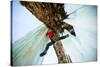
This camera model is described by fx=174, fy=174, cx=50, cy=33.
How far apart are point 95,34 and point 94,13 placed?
0.28m

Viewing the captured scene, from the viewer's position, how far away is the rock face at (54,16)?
2.13m

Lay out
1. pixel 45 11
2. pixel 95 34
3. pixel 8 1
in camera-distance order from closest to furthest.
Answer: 1. pixel 8 1
2. pixel 45 11
3. pixel 95 34

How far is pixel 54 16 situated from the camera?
7.20ft

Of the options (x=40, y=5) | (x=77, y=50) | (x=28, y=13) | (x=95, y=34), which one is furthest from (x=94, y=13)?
(x=28, y=13)

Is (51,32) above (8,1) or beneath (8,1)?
beneath

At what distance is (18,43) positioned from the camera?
6.73ft

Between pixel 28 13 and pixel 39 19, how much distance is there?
0.50 feet

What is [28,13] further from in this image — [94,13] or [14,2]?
[94,13]

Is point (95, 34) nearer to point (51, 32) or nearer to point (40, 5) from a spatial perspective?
point (51, 32)

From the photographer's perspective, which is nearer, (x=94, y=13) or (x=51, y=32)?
(x=51, y=32)

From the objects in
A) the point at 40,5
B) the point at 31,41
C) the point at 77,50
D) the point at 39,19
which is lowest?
the point at 77,50

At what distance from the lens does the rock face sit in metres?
2.13

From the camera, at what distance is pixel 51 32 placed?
218cm

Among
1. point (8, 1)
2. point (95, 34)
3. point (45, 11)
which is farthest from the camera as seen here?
point (95, 34)
